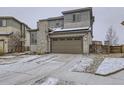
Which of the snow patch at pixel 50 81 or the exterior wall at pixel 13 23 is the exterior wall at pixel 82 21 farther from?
the snow patch at pixel 50 81

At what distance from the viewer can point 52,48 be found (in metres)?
18.6

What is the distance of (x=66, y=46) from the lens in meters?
17.7

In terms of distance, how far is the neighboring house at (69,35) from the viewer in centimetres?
1703

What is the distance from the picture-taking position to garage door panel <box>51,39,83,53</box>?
1707 centimetres

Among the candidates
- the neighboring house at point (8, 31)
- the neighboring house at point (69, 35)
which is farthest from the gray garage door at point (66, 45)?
the neighboring house at point (8, 31)

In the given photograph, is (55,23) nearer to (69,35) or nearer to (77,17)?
(77,17)

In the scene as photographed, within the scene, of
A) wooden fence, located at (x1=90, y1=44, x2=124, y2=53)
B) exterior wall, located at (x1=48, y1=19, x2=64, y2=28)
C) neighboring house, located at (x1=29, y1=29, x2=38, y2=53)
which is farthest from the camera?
exterior wall, located at (x1=48, y1=19, x2=64, y2=28)

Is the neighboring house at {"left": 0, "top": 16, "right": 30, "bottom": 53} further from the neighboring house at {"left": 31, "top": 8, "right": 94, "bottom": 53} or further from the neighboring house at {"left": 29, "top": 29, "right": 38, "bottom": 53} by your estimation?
the neighboring house at {"left": 31, "top": 8, "right": 94, "bottom": 53}

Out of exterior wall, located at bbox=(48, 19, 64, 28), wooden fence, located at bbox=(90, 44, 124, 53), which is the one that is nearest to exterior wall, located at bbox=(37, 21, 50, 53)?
wooden fence, located at bbox=(90, 44, 124, 53)

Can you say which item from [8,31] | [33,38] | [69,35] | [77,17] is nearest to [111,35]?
[77,17]
